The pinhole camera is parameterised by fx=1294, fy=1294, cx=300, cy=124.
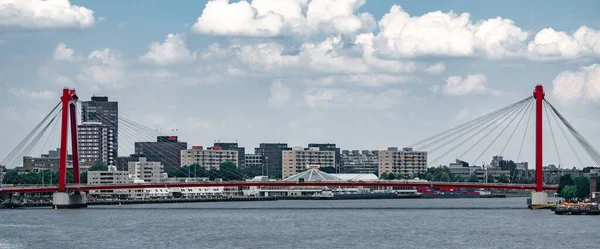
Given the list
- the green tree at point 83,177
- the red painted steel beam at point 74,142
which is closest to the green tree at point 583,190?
the red painted steel beam at point 74,142

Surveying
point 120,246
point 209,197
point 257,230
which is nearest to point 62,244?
point 120,246

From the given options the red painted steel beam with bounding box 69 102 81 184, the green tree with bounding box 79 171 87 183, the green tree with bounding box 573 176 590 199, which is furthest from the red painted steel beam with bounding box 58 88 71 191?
the green tree with bounding box 79 171 87 183

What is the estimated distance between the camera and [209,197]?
6909 inches

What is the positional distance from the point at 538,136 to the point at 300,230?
32263 millimetres

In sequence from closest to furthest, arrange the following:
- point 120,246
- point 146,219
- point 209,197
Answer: point 120,246 → point 146,219 → point 209,197

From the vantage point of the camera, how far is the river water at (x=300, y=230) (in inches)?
2749

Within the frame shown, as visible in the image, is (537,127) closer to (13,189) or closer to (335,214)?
(335,214)

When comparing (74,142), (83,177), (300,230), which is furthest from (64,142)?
(83,177)

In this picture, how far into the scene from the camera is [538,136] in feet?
349

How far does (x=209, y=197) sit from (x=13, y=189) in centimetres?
6381

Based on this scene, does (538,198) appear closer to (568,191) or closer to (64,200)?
(568,191)

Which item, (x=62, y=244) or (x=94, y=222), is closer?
(x=62, y=244)

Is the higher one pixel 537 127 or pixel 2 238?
pixel 537 127

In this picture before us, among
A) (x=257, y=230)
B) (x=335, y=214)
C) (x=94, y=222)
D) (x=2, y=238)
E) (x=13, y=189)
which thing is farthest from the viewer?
(x=13, y=189)
